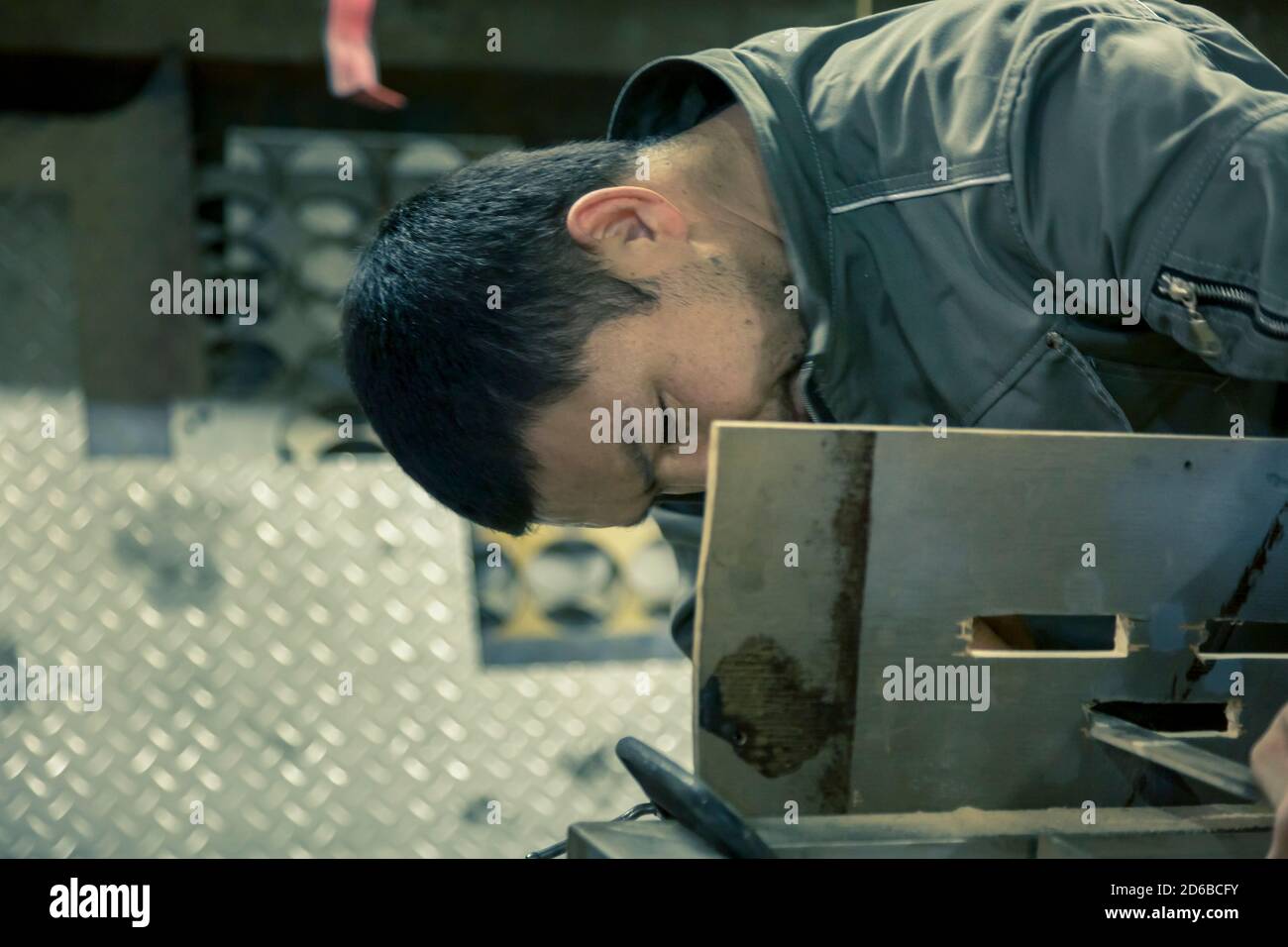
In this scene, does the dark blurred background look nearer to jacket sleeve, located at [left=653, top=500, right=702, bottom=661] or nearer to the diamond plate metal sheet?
the diamond plate metal sheet

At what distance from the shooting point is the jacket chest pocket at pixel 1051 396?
1275 mm

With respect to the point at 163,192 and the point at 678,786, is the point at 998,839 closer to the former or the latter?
the point at 678,786

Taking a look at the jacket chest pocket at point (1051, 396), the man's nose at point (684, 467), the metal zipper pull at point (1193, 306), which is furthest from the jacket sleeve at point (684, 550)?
the metal zipper pull at point (1193, 306)

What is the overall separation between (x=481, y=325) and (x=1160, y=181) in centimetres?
69

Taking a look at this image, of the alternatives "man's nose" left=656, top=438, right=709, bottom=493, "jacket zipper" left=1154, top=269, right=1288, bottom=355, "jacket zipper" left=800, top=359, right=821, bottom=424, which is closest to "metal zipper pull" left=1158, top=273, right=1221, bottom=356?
"jacket zipper" left=1154, top=269, right=1288, bottom=355

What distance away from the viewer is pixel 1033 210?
1242 mm

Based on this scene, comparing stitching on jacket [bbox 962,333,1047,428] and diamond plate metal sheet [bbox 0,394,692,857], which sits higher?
stitching on jacket [bbox 962,333,1047,428]

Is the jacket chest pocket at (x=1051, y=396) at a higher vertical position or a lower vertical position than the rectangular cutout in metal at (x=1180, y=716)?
higher

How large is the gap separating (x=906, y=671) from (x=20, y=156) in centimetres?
237

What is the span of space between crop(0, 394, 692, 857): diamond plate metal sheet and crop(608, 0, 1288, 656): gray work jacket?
1366 mm

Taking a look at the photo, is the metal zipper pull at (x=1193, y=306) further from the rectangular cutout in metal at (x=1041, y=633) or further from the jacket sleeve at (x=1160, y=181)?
the rectangular cutout in metal at (x=1041, y=633)

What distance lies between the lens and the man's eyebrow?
1.35 metres

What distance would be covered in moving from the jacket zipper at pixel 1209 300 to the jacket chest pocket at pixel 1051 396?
0.43ft
